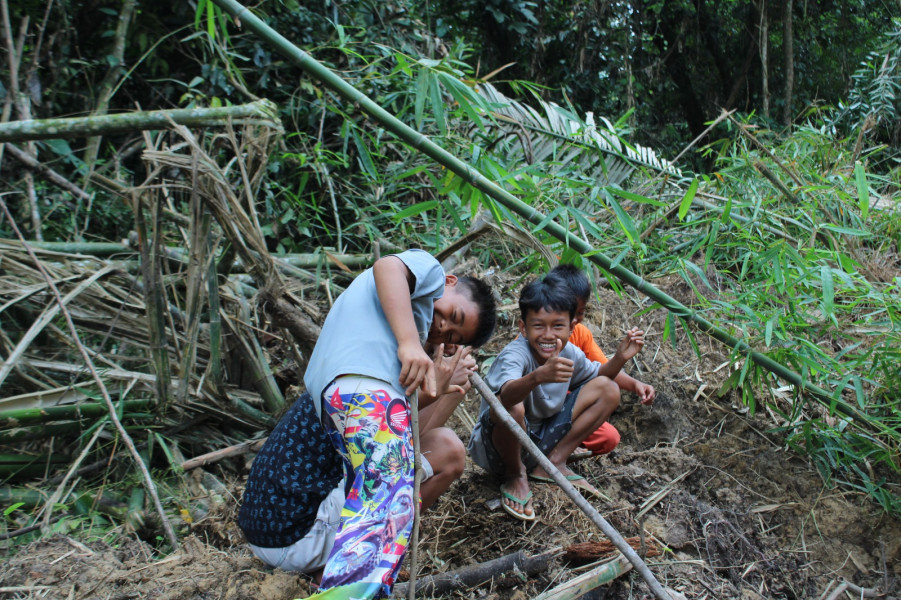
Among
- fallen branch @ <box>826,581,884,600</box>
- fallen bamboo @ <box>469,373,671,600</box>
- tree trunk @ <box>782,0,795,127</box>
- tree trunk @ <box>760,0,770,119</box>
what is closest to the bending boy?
fallen bamboo @ <box>469,373,671,600</box>

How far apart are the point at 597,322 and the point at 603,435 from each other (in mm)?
866

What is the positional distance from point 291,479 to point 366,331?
48 centimetres

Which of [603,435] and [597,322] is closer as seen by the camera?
[603,435]

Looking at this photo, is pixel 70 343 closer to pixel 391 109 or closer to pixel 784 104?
pixel 391 109

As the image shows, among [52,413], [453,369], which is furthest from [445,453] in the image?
[52,413]

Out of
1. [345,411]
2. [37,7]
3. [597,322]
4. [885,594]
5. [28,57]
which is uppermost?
[37,7]

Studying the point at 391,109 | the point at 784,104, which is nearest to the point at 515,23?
the point at 391,109

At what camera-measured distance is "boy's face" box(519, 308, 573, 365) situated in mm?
2436

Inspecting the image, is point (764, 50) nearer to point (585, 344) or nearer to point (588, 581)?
point (585, 344)

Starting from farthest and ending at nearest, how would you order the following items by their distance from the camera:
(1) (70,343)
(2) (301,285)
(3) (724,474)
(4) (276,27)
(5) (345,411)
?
(4) (276,27) → (2) (301,285) → (3) (724,474) → (1) (70,343) → (5) (345,411)

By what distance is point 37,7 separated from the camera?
3.87m

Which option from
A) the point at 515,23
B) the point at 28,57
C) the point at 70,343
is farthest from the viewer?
the point at 515,23

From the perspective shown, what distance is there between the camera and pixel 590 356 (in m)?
2.95

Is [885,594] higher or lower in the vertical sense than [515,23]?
lower
